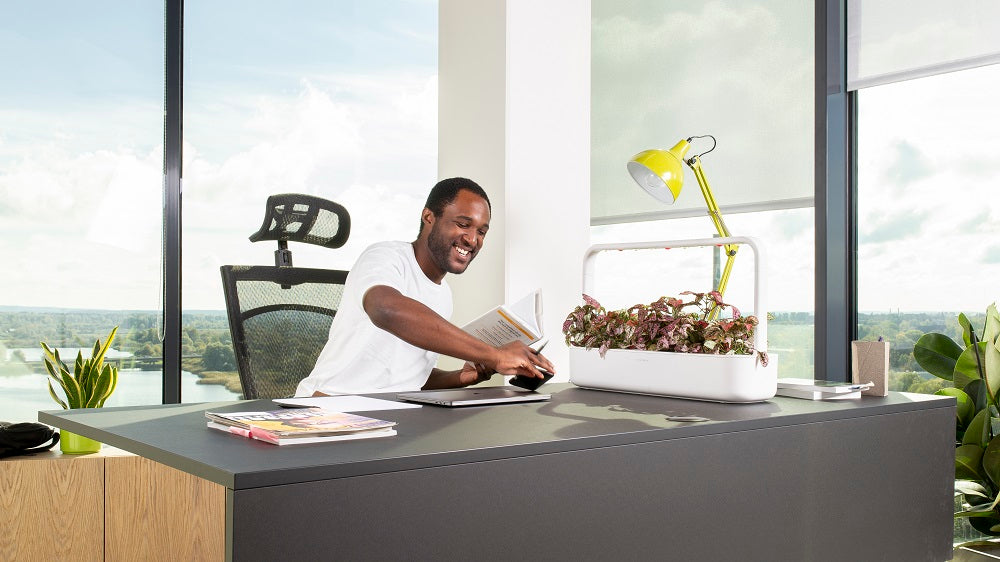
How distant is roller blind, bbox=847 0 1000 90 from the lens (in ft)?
9.85

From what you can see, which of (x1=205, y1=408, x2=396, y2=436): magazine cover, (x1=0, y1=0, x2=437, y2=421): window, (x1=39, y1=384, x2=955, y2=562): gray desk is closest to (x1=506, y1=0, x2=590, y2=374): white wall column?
(x1=0, y1=0, x2=437, y2=421): window

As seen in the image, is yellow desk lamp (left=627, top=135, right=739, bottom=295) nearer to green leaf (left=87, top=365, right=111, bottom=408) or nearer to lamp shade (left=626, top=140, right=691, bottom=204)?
lamp shade (left=626, top=140, right=691, bottom=204)

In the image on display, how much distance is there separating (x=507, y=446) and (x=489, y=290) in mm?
1864

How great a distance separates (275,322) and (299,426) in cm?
128

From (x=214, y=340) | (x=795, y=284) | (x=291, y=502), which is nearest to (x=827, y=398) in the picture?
(x=291, y=502)

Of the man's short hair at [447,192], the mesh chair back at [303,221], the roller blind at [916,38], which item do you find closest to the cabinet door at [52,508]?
the mesh chair back at [303,221]

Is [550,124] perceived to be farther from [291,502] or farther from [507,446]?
[291,502]

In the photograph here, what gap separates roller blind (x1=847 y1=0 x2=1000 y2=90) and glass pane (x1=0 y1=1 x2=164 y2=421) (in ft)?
8.82

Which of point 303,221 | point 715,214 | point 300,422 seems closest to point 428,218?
point 303,221

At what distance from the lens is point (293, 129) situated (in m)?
3.69

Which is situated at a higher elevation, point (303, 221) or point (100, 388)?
point (303, 221)

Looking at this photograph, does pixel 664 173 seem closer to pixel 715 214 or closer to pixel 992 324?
pixel 715 214

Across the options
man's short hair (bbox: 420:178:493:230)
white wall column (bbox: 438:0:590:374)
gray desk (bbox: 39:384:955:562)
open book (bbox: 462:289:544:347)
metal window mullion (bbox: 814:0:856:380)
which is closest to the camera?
gray desk (bbox: 39:384:955:562)

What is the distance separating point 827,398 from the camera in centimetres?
184
